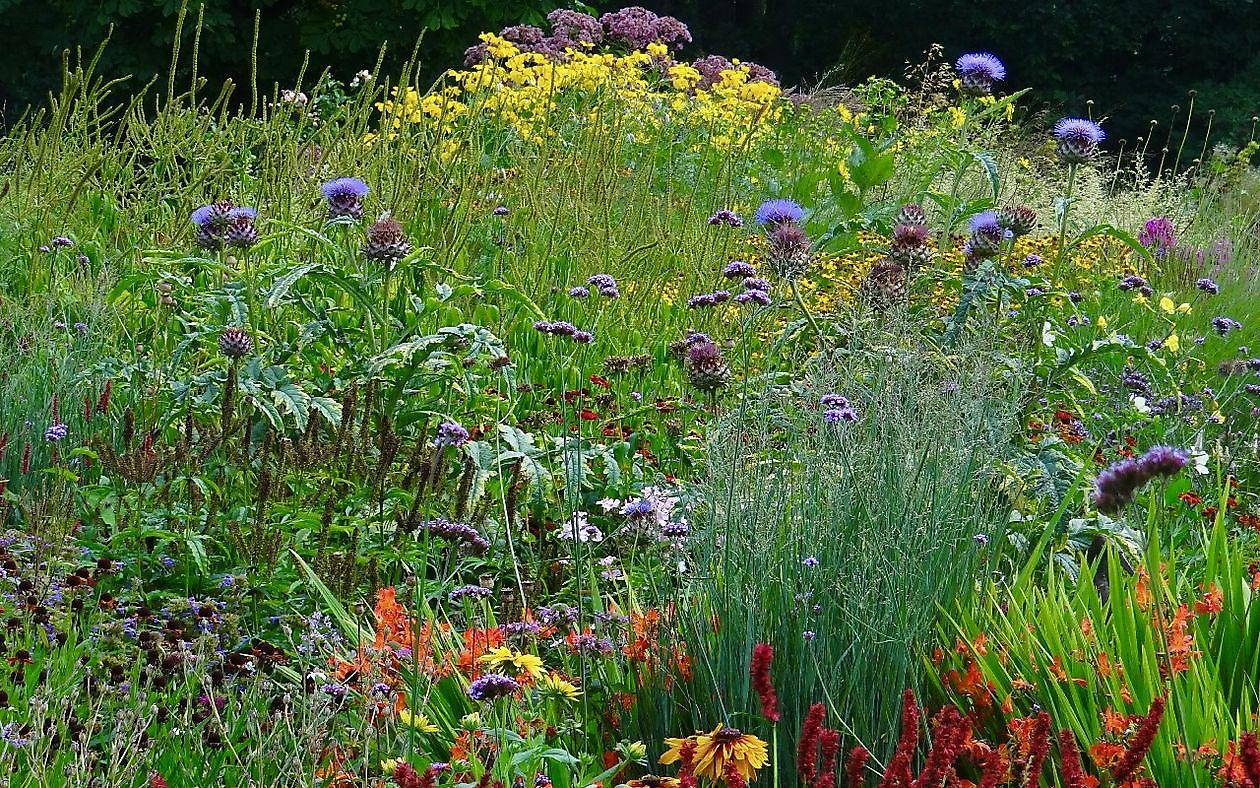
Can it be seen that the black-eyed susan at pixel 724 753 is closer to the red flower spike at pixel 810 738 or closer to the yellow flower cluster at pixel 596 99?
the red flower spike at pixel 810 738

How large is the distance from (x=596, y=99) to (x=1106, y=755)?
5.90 m

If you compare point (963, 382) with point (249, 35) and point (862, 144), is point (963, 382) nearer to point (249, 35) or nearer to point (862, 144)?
point (862, 144)

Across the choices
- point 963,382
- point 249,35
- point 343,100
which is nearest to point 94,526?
point 963,382

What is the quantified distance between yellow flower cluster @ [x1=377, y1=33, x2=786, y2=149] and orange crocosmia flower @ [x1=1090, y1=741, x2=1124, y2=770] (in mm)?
4647

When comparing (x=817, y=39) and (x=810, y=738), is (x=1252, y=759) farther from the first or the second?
(x=817, y=39)

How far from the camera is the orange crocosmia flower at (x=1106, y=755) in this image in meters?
2.00

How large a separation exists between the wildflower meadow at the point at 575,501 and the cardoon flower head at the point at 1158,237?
3.50 ft

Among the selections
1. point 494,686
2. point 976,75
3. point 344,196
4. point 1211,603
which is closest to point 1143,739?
point 494,686

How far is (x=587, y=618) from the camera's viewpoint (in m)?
2.90

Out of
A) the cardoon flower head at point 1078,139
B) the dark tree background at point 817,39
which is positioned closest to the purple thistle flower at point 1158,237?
the cardoon flower head at point 1078,139

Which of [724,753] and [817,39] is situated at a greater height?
[817,39]

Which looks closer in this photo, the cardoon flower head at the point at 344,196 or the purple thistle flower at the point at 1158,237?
the cardoon flower head at the point at 344,196

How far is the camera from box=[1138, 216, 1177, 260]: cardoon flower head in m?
7.05

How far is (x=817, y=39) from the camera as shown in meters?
24.1
